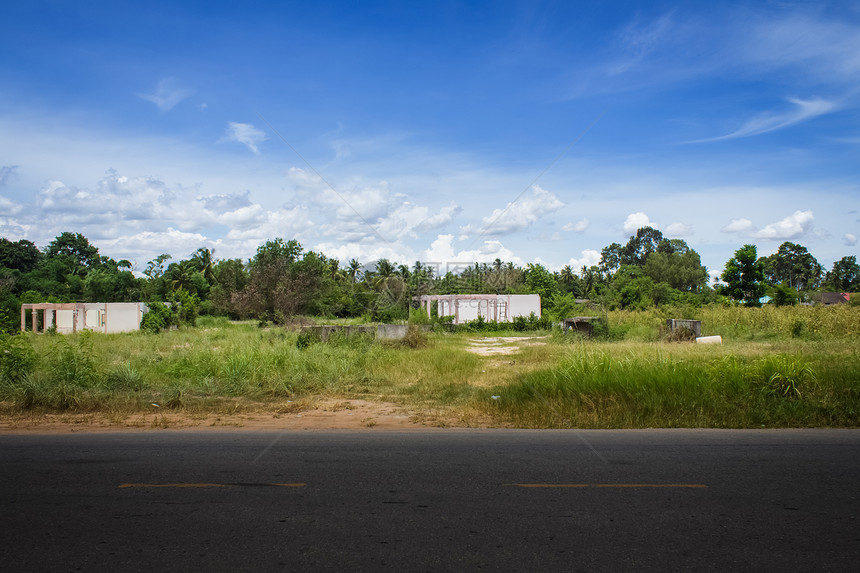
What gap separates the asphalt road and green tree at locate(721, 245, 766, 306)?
39.5 metres

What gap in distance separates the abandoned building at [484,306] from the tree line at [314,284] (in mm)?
2655

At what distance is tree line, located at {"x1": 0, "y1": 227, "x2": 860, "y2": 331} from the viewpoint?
4253 cm

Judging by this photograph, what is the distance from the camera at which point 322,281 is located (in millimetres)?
47531

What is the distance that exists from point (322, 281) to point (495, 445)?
4184 centimetres

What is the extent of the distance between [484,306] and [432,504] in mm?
37955

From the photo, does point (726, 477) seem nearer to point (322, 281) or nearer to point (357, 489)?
point (357, 489)

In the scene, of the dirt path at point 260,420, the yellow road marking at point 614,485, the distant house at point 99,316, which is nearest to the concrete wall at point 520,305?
the distant house at point 99,316

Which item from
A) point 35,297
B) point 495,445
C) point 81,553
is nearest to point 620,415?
point 495,445

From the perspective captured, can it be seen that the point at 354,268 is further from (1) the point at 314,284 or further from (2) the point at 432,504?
(2) the point at 432,504

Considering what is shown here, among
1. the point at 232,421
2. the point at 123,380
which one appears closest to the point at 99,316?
the point at 123,380

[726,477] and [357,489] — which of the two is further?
[726,477]

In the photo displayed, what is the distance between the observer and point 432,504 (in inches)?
188

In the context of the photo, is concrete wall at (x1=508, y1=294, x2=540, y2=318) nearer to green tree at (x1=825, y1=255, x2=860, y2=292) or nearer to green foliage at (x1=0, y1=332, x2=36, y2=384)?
green foliage at (x1=0, y1=332, x2=36, y2=384)

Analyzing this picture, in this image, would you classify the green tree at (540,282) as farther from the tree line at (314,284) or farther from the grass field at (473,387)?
the grass field at (473,387)
